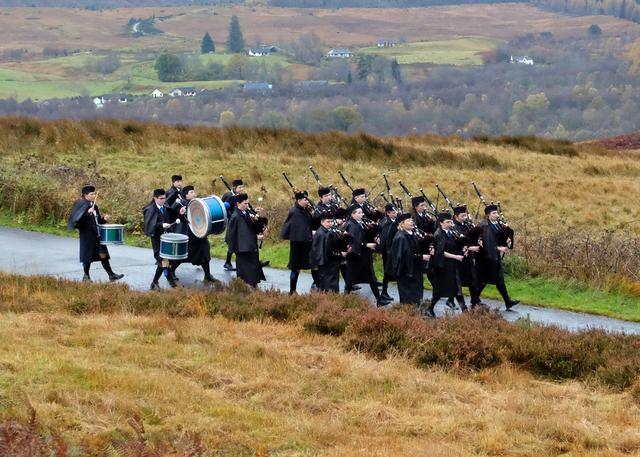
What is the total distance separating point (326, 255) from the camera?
51.0 ft

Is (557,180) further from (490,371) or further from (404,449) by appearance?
(404,449)

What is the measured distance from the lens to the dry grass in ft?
28.9

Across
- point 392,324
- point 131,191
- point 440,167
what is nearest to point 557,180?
point 440,167

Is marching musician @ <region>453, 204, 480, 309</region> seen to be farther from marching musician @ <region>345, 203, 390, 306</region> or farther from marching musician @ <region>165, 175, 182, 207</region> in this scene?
marching musician @ <region>165, 175, 182, 207</region>

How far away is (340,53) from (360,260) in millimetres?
133292

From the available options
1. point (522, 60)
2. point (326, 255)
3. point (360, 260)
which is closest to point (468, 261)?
point (360, 260)

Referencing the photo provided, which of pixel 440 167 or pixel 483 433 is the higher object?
pixel 483 433

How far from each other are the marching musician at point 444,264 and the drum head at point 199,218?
354 cm

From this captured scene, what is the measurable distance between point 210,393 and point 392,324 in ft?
11.1

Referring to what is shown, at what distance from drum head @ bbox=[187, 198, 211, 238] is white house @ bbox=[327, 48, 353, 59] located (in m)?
129

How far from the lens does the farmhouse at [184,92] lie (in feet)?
307

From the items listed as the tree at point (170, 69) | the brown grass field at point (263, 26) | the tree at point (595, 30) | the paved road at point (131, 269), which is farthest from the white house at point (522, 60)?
the paved road at point (131, 269)

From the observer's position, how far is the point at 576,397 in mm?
10906

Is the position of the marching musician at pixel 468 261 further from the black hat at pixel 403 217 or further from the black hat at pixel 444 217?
the black hat at pixel 403 217
